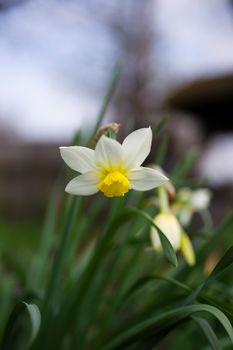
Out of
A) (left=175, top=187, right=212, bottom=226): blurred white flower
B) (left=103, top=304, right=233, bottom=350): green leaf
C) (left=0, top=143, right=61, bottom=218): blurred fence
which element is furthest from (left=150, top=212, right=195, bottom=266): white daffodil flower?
(left=0, top=143, right=61, bottom=218): blurred fence

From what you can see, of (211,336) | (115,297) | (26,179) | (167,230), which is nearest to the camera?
(211,336)

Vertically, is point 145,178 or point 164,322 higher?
point 145,178

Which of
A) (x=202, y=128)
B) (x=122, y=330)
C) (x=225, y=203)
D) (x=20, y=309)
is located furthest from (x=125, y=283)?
(x=202, y=128)

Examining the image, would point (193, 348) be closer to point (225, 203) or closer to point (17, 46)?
point (17, 46)

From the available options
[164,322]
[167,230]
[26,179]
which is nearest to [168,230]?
[167,230]

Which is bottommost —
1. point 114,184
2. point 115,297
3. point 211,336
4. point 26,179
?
point 26,179

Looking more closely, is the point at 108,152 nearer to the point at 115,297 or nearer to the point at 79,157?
the point at 79,157

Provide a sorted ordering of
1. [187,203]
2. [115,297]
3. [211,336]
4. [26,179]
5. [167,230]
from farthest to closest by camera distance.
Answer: [26,179] < [187,203] < [115,297] < [167,230] < [211,336]
